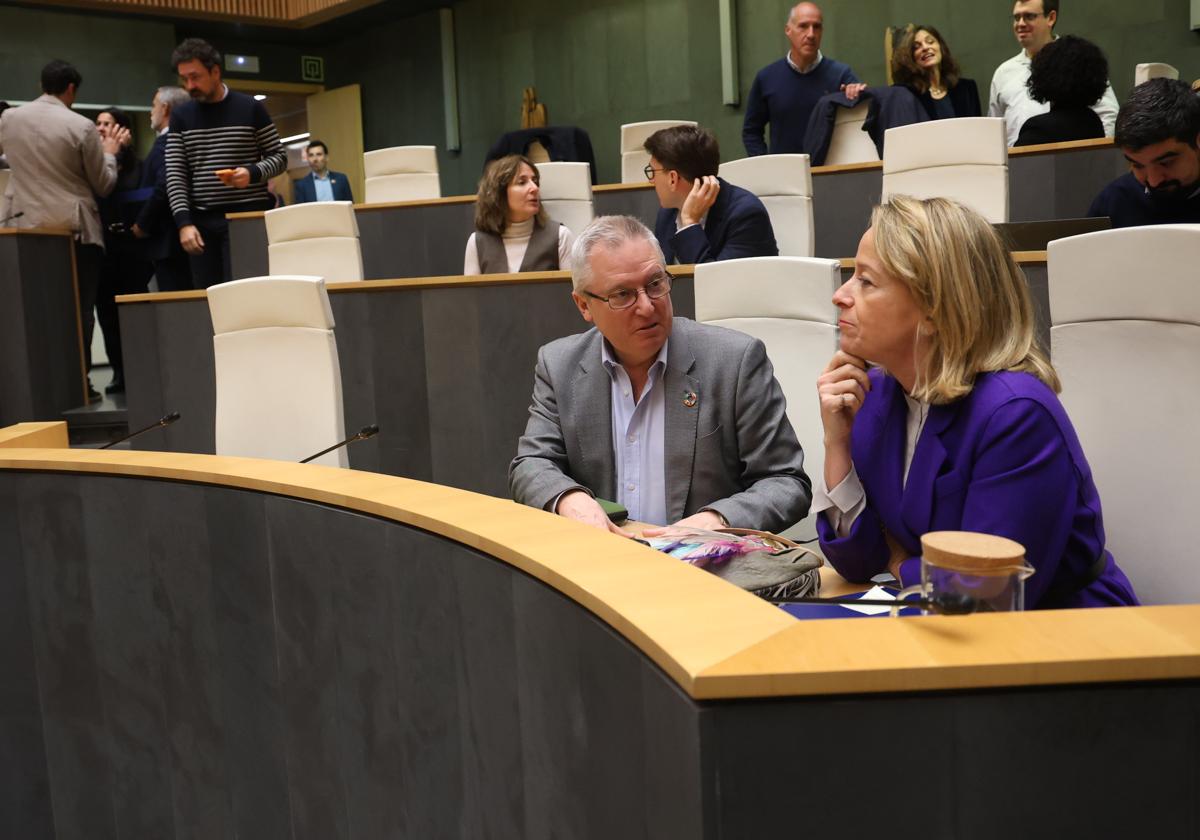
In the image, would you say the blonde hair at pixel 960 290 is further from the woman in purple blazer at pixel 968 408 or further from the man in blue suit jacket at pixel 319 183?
the man in blue suit jacket at pixel 319 183

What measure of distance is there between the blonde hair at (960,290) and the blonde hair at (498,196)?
3.28m

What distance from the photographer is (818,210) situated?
5.47m

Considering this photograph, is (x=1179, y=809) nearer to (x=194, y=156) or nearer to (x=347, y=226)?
(x=347, y=226)

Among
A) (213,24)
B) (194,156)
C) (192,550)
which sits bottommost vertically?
(192,550)

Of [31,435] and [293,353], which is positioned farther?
[293,353]

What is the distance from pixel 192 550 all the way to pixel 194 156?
3805 mm

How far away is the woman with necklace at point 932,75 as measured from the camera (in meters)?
5.70

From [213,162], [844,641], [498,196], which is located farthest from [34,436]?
[213,162]

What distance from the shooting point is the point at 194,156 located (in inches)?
218

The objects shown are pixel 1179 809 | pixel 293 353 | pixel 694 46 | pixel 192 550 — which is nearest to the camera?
pixel 1179 809

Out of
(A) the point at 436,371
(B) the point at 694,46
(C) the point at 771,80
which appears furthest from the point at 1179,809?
(B) the point at 694,46

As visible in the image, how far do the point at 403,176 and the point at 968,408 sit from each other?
20.7ft

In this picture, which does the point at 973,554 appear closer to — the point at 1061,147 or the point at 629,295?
the point at 629,295

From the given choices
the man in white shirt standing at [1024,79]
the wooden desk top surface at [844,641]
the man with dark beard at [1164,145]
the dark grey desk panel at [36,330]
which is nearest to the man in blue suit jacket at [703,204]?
the man with dark beard at [1164,145]
